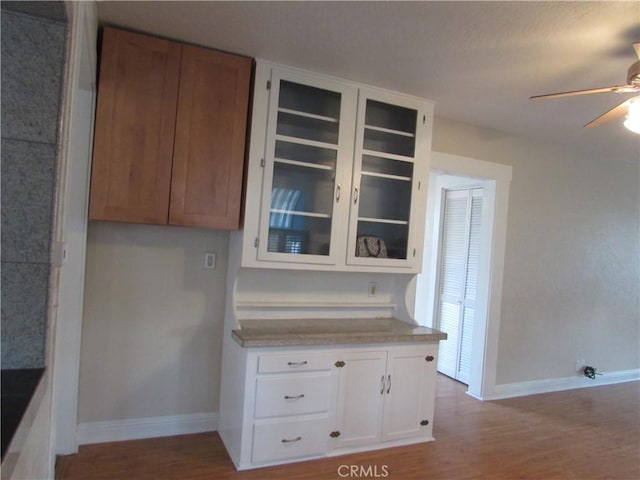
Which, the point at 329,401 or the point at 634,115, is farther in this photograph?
the point at 329,401

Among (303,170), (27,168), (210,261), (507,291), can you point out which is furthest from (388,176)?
(27,168)

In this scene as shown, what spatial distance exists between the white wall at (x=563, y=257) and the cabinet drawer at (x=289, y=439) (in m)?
2.09

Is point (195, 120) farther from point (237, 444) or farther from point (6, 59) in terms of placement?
point (237, 444)

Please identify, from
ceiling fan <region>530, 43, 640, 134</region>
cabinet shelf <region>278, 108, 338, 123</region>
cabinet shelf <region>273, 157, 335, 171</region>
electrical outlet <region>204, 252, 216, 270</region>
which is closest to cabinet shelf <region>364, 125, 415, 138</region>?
cabinet shelf <region>278, 108, 338, 123</region>

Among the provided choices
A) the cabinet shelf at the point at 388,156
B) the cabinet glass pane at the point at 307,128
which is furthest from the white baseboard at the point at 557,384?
the cabinet glass pane at the point at 307,128

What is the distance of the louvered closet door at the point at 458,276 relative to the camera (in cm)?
425

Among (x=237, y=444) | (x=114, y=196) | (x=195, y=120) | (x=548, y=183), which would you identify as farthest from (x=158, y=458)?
(x=548, y=183)

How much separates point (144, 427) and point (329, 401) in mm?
1209

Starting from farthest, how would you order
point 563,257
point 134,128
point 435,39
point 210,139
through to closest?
point 563,257 → point 210,139 → point 134,128 → point 435,39

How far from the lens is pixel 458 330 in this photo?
173 inches

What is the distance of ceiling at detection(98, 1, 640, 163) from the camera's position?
1.92 m

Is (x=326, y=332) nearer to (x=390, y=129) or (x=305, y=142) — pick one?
(x=305, y=142)

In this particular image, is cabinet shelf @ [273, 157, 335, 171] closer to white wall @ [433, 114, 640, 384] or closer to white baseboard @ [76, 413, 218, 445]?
white wall @ [433, 114, 640, 384]

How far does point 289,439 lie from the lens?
2518 millimetres
